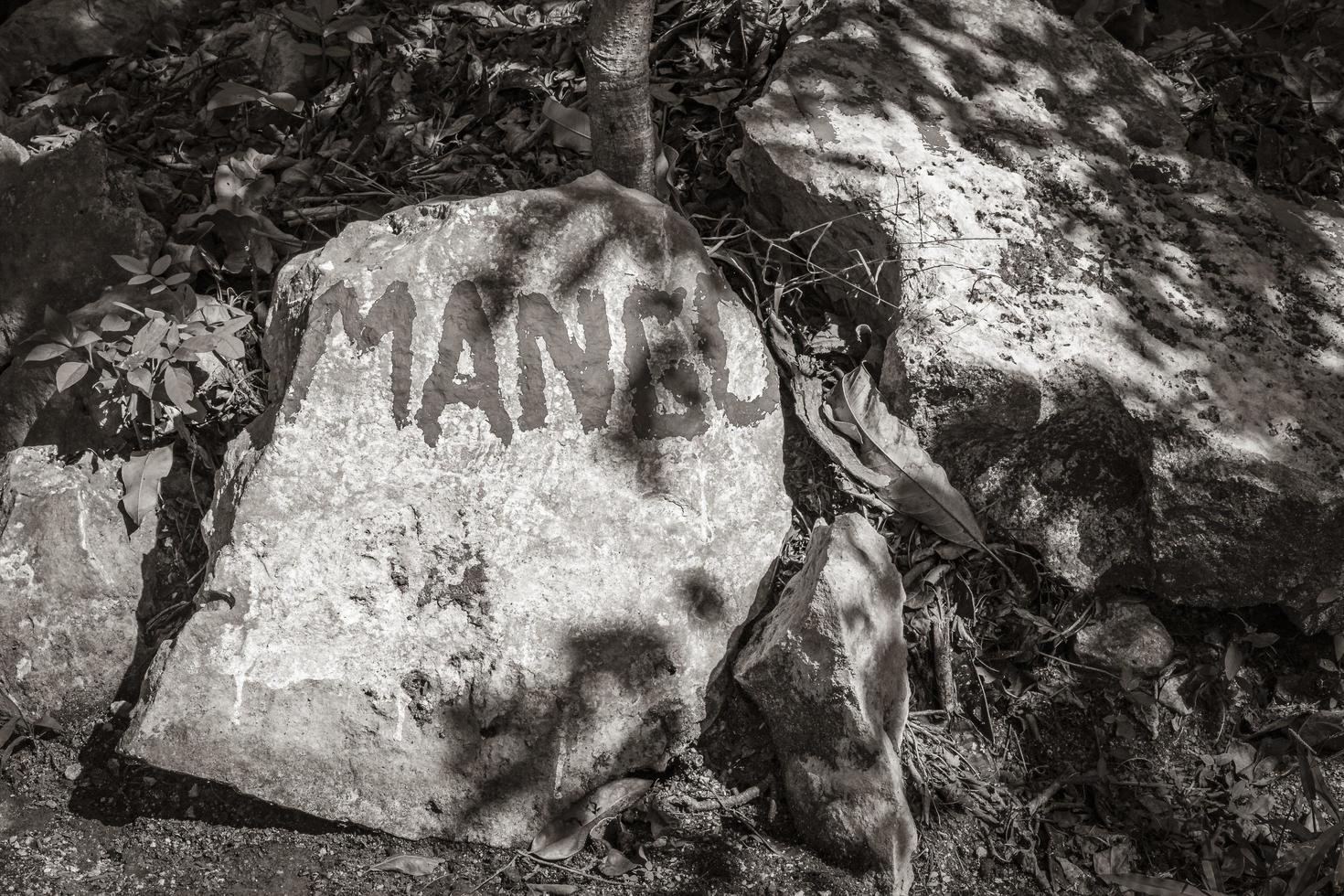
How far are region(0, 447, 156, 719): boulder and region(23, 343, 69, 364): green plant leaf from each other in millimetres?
357

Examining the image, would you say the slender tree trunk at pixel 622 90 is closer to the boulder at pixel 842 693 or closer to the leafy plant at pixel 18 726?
the boulder at pixel 842 693

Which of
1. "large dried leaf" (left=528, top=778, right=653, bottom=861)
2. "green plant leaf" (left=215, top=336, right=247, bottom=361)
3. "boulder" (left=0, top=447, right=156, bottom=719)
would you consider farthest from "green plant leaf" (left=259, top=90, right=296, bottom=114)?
"large dried leaf" (left=528, top=778, right=653, bottom=861)

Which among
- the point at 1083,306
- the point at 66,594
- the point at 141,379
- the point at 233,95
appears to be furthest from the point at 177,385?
the point at 1083,306

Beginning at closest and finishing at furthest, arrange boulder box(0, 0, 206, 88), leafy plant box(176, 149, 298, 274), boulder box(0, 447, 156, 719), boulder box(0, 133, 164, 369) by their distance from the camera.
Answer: boulder box(0, 447, 156, 719), boulder box(0, 133, 164, 369), leafy plant box(176, 149, 298, 274), boulder box(0, 0, 206, 88)

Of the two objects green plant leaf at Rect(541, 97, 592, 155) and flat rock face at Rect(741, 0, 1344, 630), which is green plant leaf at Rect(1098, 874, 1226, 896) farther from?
green plant leaf at Rect(541, 97, 592, 155)

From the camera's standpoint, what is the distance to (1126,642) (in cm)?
284

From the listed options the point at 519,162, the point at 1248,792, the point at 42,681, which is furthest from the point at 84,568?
the point at 1248,792

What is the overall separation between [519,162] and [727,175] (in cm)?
72

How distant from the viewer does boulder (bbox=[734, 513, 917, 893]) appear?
2416mm

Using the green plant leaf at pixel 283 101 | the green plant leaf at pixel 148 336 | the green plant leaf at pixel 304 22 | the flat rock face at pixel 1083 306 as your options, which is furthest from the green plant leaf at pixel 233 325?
the flat rock face at pixel 1083 306

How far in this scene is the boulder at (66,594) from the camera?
2.82 metres

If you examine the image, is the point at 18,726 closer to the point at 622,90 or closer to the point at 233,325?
the point at 233,325

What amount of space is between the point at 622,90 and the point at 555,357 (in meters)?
0.80

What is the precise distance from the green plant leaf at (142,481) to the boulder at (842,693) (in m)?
1.74
